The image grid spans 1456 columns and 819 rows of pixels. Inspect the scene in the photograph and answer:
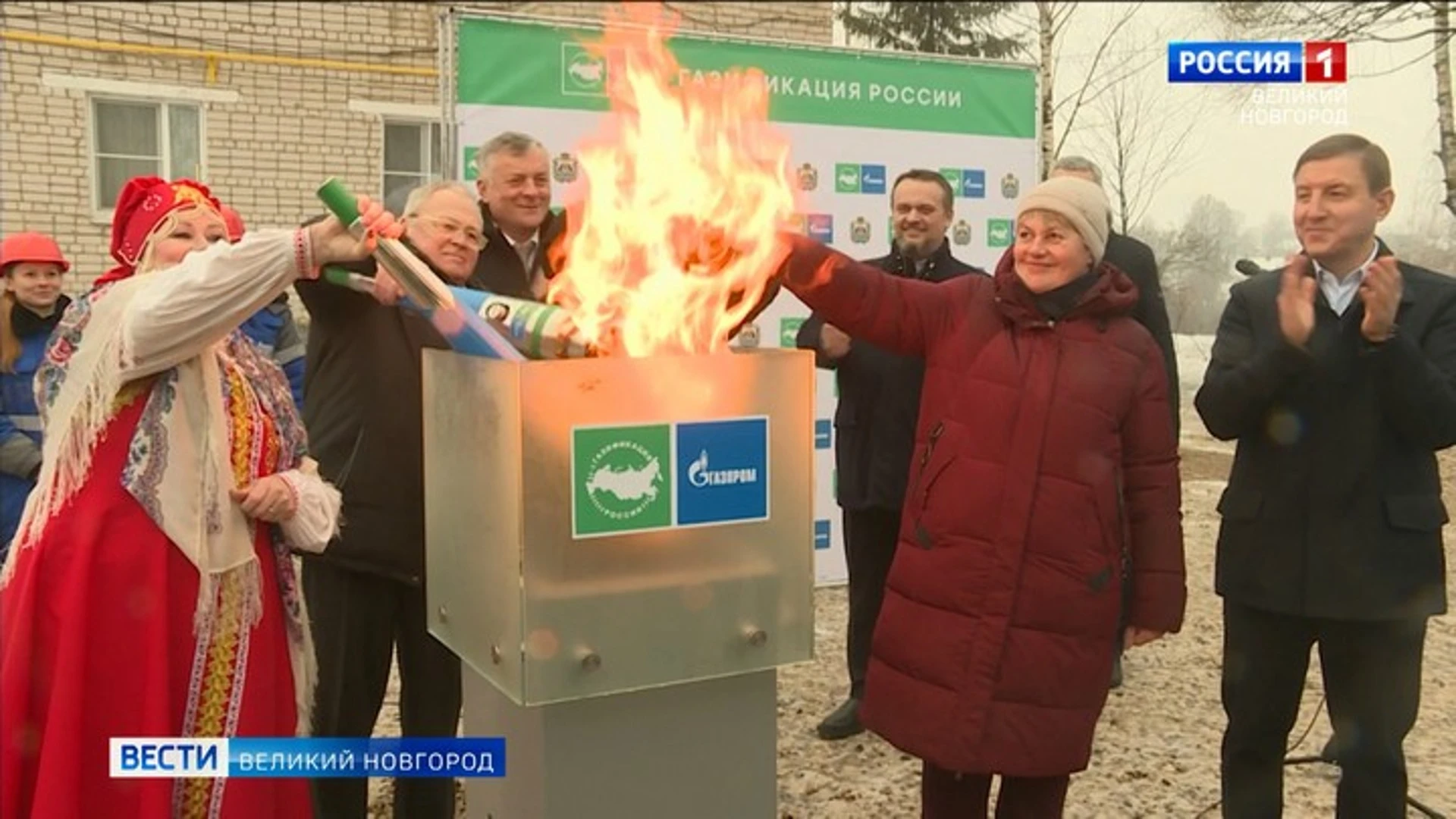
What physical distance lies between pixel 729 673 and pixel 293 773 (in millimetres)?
1129

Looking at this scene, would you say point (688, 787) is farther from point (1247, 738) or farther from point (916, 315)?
point (1247, 738)

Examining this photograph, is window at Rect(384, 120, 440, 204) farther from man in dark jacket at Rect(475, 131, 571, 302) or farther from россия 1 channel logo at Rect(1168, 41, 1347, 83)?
man in dark jacket at Rect(475, 131, 571, 302)

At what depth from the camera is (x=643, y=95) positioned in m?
2.10

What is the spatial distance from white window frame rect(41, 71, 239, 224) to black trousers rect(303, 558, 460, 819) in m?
8.59

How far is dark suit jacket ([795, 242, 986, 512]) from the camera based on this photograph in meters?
3.99

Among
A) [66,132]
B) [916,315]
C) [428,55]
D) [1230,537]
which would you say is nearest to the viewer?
[916,315]


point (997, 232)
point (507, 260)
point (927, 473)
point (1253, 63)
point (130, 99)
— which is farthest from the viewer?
point (130, 99)

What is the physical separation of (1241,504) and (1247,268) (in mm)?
615

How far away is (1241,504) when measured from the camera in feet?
8.99

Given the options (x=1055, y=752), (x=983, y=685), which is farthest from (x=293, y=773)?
(x=1055, y=752)

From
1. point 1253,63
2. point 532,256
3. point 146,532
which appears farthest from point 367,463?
point 1253,63

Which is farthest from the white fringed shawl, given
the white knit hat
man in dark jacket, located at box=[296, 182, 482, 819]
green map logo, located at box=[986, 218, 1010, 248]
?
green map logo, located at box=[986, 218, 1010, 248]

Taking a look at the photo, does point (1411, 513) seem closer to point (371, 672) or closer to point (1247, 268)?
point (1247, 268)

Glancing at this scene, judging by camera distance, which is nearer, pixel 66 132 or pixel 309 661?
pixel 309 661
